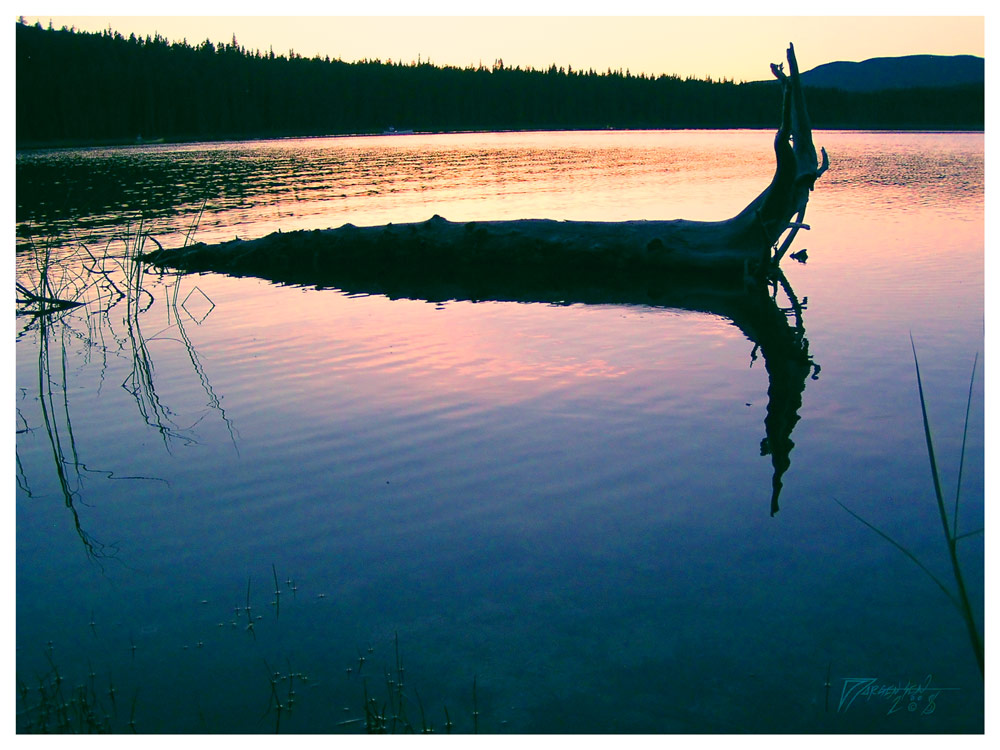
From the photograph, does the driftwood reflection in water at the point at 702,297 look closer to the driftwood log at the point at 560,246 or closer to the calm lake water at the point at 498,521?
the calm lake water at the point at 498,521

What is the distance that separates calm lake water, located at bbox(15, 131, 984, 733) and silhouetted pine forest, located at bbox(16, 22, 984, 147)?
85.9 m

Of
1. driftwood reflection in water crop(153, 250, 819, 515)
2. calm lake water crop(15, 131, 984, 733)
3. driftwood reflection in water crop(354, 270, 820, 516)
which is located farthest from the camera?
driftwood reflection in water crop(153, 250, 819, 515)

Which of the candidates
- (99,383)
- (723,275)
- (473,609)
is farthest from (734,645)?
(723,275)

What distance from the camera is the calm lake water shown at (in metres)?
3.60

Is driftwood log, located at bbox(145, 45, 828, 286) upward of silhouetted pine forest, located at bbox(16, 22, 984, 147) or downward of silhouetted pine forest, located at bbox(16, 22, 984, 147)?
downward

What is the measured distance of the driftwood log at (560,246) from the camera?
41.6 feet

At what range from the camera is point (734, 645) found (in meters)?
3.82

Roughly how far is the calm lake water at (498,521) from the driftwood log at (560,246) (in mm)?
2298

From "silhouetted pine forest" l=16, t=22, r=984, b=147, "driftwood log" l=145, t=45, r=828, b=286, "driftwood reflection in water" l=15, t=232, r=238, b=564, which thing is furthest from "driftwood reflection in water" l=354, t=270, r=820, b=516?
"silhouetted pine forest" l=16, t=22, r=984, b=147
